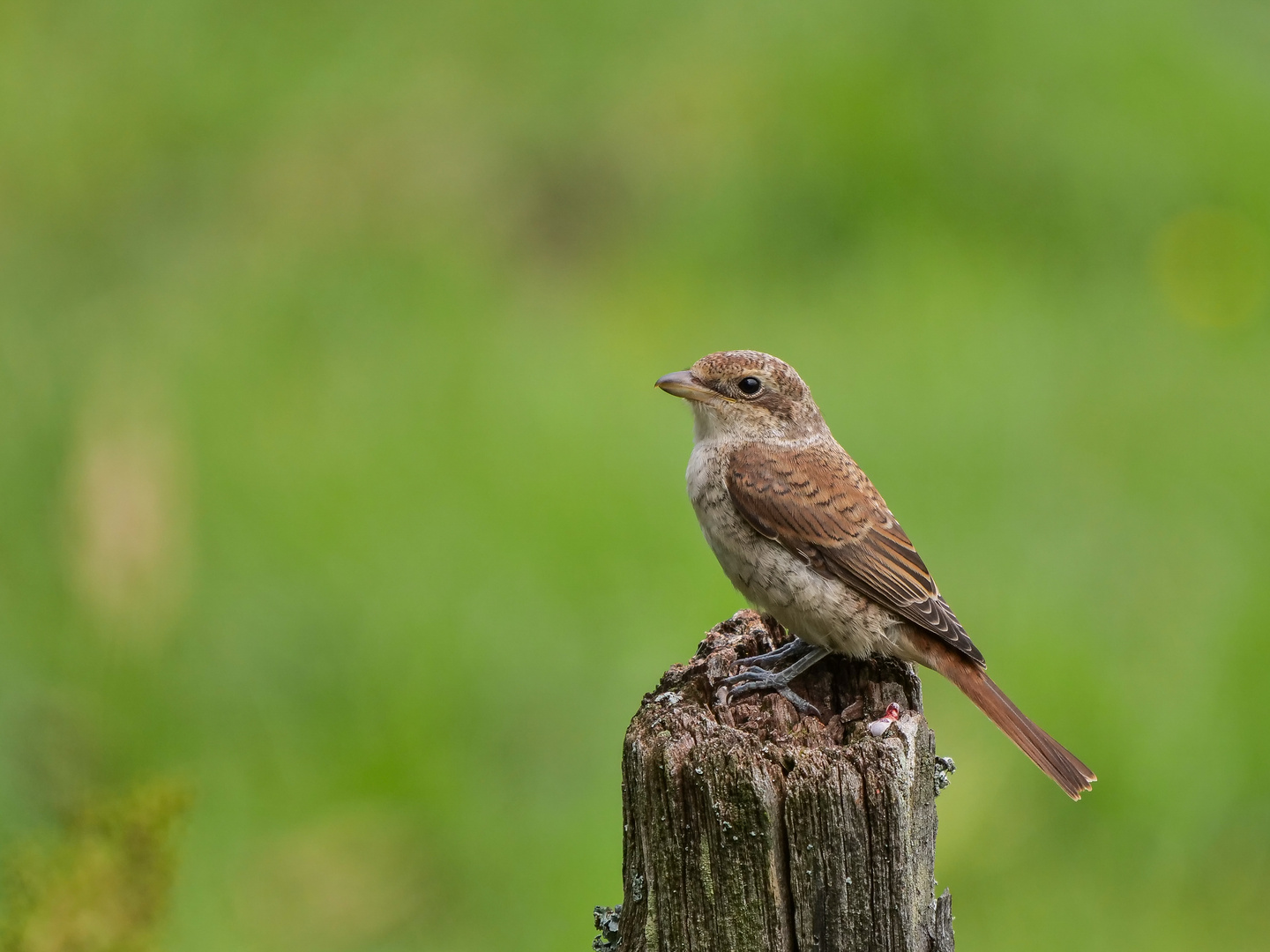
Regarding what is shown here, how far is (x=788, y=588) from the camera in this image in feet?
14.8

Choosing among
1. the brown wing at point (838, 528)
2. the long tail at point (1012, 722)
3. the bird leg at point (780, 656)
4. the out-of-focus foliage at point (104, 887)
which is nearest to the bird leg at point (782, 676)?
the bird leg at point (780, 656)

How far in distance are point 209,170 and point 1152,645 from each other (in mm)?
6486

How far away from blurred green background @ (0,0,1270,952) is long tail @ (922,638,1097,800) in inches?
72.9

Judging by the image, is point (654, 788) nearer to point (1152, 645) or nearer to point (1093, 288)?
point (1152, 645)

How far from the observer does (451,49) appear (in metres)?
10.4

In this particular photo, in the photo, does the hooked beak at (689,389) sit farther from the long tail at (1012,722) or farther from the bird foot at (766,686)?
the bird foot at (766,686)

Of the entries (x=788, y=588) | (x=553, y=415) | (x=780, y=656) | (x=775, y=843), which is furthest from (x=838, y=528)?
(x=553, y=415)

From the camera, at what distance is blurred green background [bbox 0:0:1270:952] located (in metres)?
6.12

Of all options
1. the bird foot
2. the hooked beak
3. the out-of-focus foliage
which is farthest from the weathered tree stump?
the hooked beak

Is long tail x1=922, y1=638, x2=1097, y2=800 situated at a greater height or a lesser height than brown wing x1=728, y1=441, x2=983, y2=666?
lesser

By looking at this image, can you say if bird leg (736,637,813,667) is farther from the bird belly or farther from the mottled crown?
the mottled crown

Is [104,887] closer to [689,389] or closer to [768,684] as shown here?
[768,684]

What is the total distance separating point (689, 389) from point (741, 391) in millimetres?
186

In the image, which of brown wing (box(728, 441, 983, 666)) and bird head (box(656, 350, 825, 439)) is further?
bird head (box(656, 350, 825, 439))
